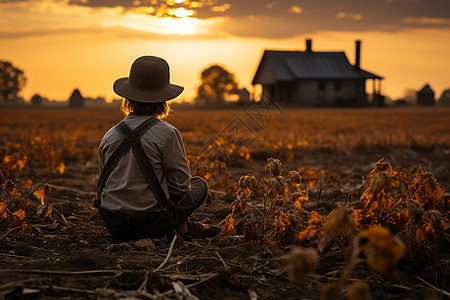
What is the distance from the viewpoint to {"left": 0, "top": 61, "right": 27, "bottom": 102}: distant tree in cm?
8212

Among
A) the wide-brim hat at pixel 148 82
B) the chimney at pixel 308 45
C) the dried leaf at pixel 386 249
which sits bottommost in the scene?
the dried leaf at pixel 386 249

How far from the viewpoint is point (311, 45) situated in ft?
144

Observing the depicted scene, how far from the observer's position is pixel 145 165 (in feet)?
10.1

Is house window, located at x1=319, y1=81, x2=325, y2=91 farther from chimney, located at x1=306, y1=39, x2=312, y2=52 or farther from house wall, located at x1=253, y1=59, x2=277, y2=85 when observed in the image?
house wall, located at x1=253, y1=59, x2=277, y2=85

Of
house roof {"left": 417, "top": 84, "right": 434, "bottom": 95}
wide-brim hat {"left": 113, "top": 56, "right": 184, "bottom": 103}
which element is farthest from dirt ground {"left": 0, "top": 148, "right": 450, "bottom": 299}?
house roof {"left": 417, "top": 84, "right": 434, "bottom": 95}

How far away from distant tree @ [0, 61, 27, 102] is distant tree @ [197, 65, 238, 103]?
39509 millimetres

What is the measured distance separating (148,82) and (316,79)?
39611mm

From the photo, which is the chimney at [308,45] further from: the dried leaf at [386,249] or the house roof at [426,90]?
the dried leaf at [386,249]

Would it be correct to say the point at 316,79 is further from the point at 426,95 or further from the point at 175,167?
the point at 175,167

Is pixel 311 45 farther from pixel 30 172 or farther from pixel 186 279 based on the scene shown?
pixel 186 279

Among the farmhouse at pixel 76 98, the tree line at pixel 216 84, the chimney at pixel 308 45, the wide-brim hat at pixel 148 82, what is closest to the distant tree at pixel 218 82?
the tree line at pixel 216 84

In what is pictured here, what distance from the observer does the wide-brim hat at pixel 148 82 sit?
127 inches

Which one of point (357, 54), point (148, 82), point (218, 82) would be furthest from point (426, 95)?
point (148, 82)

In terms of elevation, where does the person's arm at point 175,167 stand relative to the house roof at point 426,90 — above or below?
below
